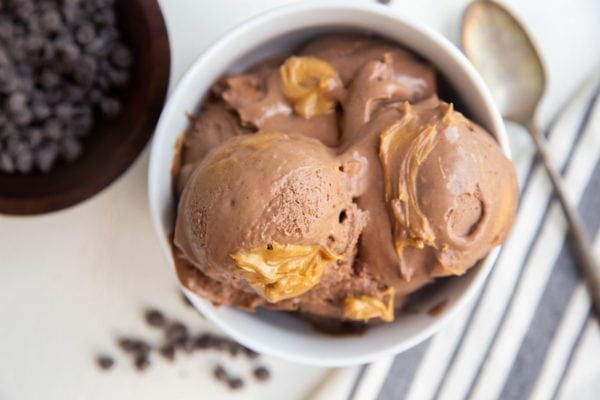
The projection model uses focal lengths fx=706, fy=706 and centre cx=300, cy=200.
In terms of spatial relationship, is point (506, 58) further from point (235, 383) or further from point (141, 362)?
point (141, 362)

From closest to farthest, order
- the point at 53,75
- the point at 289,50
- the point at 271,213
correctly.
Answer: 1. the point at 271,213
2. the point at 289,50
3. the point at 53,75

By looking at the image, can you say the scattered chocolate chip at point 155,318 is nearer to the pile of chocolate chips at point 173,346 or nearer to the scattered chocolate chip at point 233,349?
the pile of chocolate chips at point 173,346

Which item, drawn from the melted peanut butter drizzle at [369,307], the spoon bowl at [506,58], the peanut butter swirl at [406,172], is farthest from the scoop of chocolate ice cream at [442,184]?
the spoon bowl at [506,58]

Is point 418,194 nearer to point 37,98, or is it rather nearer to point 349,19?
point 349,19

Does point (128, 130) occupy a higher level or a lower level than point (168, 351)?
higher

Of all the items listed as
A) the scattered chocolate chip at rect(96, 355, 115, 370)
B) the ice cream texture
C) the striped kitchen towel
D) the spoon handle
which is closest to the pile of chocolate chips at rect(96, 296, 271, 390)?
the scattered chocolate chip at rect(96, 355, 115, 370)

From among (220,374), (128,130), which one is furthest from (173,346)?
(128,130)

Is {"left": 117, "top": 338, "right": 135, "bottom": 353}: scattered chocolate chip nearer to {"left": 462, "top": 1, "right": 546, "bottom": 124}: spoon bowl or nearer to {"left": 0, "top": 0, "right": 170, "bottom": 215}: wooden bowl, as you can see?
{"left": 0, "top": 0, "right": 170, "bottom": 215}: wooden bowl
